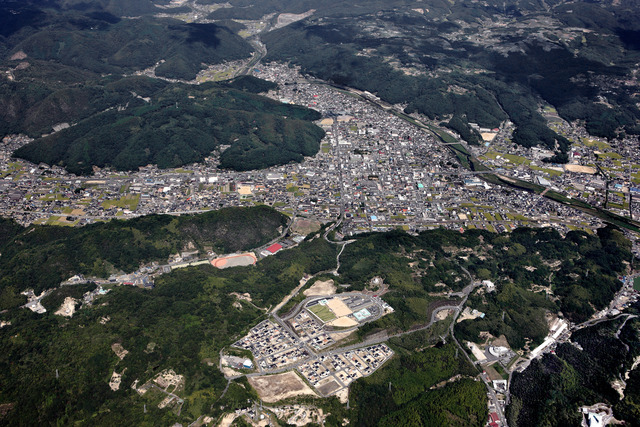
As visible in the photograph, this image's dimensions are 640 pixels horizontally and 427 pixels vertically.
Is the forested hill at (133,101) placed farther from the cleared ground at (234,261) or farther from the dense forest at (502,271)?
the dense forest at (502,271)

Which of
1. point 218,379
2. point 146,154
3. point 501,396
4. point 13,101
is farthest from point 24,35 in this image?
point 501,396

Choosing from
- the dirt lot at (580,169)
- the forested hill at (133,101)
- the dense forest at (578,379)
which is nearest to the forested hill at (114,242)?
the forested hill at (133,101)

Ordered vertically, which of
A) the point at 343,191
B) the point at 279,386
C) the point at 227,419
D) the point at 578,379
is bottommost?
the point at 343,191

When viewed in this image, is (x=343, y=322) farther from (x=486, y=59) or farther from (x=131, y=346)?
(x=486, y=59)

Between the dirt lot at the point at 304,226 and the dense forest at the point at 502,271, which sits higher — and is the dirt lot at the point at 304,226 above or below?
below

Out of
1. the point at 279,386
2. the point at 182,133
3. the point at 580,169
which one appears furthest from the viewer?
the point at 182,133

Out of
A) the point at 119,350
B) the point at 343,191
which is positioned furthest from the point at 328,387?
the point at 343,191
